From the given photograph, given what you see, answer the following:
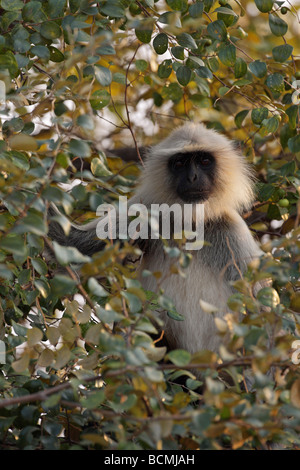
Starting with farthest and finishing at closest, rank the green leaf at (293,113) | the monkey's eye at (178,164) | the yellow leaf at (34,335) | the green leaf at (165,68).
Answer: the monkey's eye at (178,164), the green leaf at (165,68), the green leaf at (293,113), the yellow leaf at (34,335)

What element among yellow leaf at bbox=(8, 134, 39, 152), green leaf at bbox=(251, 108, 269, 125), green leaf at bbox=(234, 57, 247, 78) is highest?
green leaf at bbox=(234, 57, 247, 78)

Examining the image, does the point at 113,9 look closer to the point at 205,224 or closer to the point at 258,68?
the point at 258,68

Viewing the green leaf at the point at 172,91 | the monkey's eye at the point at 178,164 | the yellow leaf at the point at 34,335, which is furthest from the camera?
the green leaf at the point at 172,91

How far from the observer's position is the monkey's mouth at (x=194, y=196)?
153 inches

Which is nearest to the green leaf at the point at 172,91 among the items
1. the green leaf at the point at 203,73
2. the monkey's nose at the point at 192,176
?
the monkey's nose at the point at 192,176

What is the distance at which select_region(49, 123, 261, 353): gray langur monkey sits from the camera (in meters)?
3.87

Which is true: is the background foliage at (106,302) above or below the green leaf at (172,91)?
below

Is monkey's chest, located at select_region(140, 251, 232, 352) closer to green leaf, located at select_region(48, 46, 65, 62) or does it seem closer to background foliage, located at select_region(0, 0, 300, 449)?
background foliage, located at select_region(0, 0, 300, 449)

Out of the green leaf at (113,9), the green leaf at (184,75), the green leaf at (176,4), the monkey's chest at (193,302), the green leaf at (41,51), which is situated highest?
the green leaf at (176,4)

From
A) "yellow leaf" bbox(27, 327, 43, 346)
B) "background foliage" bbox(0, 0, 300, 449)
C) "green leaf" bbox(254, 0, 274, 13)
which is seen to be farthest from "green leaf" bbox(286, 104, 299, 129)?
"yellow leaf" bbox(27, 327, 43, 346)

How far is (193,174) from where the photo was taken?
3.92 meters

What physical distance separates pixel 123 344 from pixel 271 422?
0.51 meters

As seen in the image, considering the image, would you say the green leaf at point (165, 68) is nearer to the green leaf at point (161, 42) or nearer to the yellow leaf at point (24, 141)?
the green leaf at point (161, 42)
